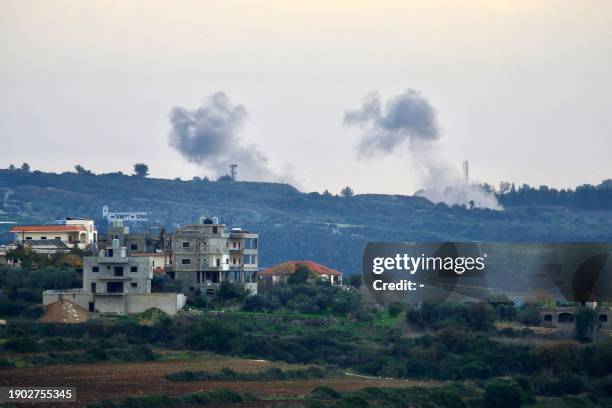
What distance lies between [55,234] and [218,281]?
15.1 m

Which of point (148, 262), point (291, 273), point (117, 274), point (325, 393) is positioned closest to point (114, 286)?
point (117, 274)

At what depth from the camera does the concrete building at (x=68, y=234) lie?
4776 inches

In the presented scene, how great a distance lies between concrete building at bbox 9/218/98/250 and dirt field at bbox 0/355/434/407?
31.7m

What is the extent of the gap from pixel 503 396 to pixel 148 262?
27.9m

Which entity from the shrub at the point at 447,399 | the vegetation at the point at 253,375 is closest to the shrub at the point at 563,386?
the shrub at the point at 447,399

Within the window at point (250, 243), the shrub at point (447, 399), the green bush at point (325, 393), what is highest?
the window at point (250, 243)

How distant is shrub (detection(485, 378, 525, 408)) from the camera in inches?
3238

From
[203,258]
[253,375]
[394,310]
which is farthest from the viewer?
[203,258]

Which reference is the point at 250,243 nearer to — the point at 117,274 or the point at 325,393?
the point at 117,274

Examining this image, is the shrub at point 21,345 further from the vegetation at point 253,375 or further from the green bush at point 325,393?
the green bush at point 325,393

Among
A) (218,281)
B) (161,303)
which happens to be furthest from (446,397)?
(218,281)

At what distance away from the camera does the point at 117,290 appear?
10369 centimetres

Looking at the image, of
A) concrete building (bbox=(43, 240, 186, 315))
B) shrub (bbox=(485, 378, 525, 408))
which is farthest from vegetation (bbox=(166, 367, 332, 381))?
concrete building (bbox=(43, 240, 186, 315))

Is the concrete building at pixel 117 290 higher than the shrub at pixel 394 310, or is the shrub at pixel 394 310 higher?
the concrete building at pixel 117 290
